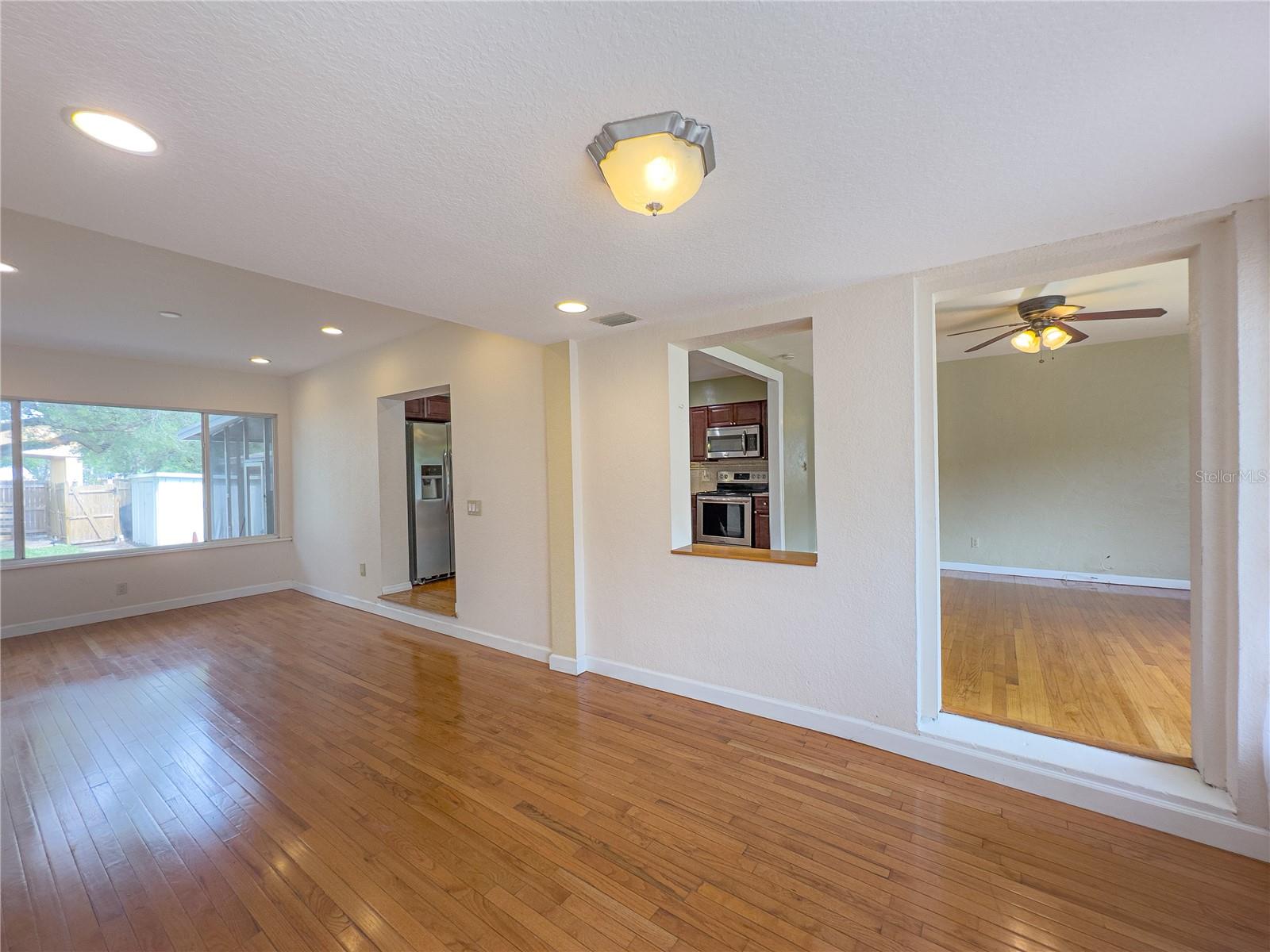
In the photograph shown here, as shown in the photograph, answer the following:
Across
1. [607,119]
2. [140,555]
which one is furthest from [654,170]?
[140,555]

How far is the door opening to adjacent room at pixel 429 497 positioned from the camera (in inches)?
209

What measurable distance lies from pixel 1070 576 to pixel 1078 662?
9.15 ft

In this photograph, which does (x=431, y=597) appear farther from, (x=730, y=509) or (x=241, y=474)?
(x=730, y=509)

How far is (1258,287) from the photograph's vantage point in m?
1.73

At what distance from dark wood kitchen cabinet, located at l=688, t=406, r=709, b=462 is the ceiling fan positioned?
125 inches

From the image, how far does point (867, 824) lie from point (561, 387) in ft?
9.39

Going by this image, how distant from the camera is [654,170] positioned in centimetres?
131

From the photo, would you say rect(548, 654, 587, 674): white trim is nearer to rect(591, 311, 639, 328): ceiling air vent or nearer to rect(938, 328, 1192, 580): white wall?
rect(591, 311, 639, 328): ceiling air vent

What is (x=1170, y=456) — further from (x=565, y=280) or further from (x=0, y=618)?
(x=0, y=618)

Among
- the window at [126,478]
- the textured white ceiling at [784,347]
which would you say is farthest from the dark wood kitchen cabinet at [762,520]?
the window at [126,478]

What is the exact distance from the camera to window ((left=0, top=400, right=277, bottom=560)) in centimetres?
450

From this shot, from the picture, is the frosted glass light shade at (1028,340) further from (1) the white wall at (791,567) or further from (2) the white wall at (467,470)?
(2) the white wall at (467,470)

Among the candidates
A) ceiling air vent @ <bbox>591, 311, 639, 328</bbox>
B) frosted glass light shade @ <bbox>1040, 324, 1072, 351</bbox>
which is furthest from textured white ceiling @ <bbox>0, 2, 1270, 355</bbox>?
frosted glass light shade @ <bbox>1040, 324, 1072, 351</bbox>

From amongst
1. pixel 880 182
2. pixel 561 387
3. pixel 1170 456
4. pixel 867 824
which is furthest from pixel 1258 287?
pixel 1170 456
